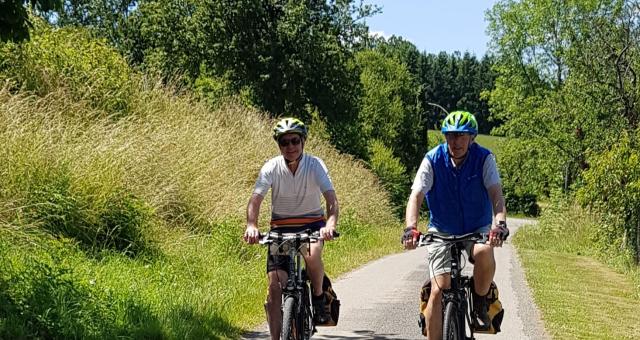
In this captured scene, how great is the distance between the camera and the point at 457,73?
420 feet

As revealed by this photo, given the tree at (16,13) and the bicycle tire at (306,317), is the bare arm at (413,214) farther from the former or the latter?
the tree at (16,13)

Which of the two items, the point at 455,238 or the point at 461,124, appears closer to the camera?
the point at 455,238

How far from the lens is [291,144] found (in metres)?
6.89

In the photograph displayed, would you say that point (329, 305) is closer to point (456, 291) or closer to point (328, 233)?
point (328, 233)

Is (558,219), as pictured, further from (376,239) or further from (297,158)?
(297,158)

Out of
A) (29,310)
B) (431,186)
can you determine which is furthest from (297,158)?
(29,310)

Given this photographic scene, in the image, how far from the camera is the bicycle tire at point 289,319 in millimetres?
6305

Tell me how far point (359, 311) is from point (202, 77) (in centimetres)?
2628

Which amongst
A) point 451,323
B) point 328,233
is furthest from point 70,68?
point 451,323

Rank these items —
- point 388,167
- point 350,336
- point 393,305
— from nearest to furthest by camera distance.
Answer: point 350,336 → point 393,305 → point 388,167

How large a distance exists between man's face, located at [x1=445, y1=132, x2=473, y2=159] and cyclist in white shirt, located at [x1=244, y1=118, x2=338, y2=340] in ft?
Result: 3.94

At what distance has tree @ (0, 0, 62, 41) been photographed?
713 cm

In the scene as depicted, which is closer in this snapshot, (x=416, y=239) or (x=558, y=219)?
(x=416, y=239)

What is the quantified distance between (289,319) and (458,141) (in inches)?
74.0
